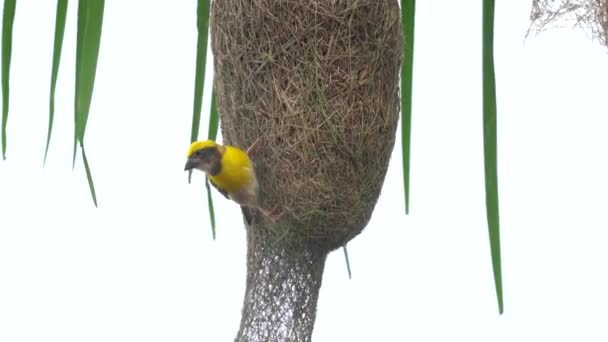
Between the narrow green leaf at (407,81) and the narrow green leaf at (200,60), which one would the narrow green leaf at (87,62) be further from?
the narrow green leaf at (407,81)

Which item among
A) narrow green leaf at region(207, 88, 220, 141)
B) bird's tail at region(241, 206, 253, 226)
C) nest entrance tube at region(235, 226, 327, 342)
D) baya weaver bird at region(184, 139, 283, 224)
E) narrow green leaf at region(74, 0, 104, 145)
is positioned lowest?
nest entrance tube at region(235, 226, 327, 342)

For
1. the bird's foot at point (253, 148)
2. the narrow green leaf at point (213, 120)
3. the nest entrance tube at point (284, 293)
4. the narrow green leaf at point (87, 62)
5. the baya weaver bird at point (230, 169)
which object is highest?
the narrow green leaf at point (87, 62)

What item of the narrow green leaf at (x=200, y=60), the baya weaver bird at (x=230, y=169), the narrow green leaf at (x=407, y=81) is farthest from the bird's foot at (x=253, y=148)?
the narrow green leaf at (x=407, y=81)

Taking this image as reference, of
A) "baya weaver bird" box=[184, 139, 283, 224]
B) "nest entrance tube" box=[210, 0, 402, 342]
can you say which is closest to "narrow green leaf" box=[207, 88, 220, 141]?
"nest entrance tube" box=[210, 0, 402, 342]

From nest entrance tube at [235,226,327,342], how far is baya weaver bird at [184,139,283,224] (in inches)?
4.3

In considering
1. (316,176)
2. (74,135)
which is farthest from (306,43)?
(74,135)

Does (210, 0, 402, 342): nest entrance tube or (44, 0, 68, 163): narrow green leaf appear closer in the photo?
(210, 0, 402, 342): nest entrance tube

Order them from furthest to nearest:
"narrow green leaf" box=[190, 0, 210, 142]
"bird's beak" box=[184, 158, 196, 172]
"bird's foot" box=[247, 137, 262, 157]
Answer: "narrow green leaf" box=[190, 0, 210, 142] → "bird's foot" box=[247, 137, 262, 157] → "bird's beak" box=[184, 158, 196, 172]

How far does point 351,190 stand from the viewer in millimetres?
2309

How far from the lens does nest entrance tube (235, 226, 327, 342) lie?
2375 mm

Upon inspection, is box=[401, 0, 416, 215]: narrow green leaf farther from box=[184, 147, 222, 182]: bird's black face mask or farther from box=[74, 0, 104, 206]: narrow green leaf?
box=[74, 0, 104, 206]: narrow green leaf

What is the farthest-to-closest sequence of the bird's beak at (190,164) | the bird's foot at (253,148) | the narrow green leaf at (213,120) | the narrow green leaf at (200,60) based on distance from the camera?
the narrow green leaf at (213,120) → the narrow green leaf at (200,60) → the bird's foot at (253,148) → the bird's beak at (190,164)

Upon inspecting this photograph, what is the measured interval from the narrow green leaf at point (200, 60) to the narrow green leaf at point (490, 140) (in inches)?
23.6

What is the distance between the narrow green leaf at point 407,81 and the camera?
2506 mm
